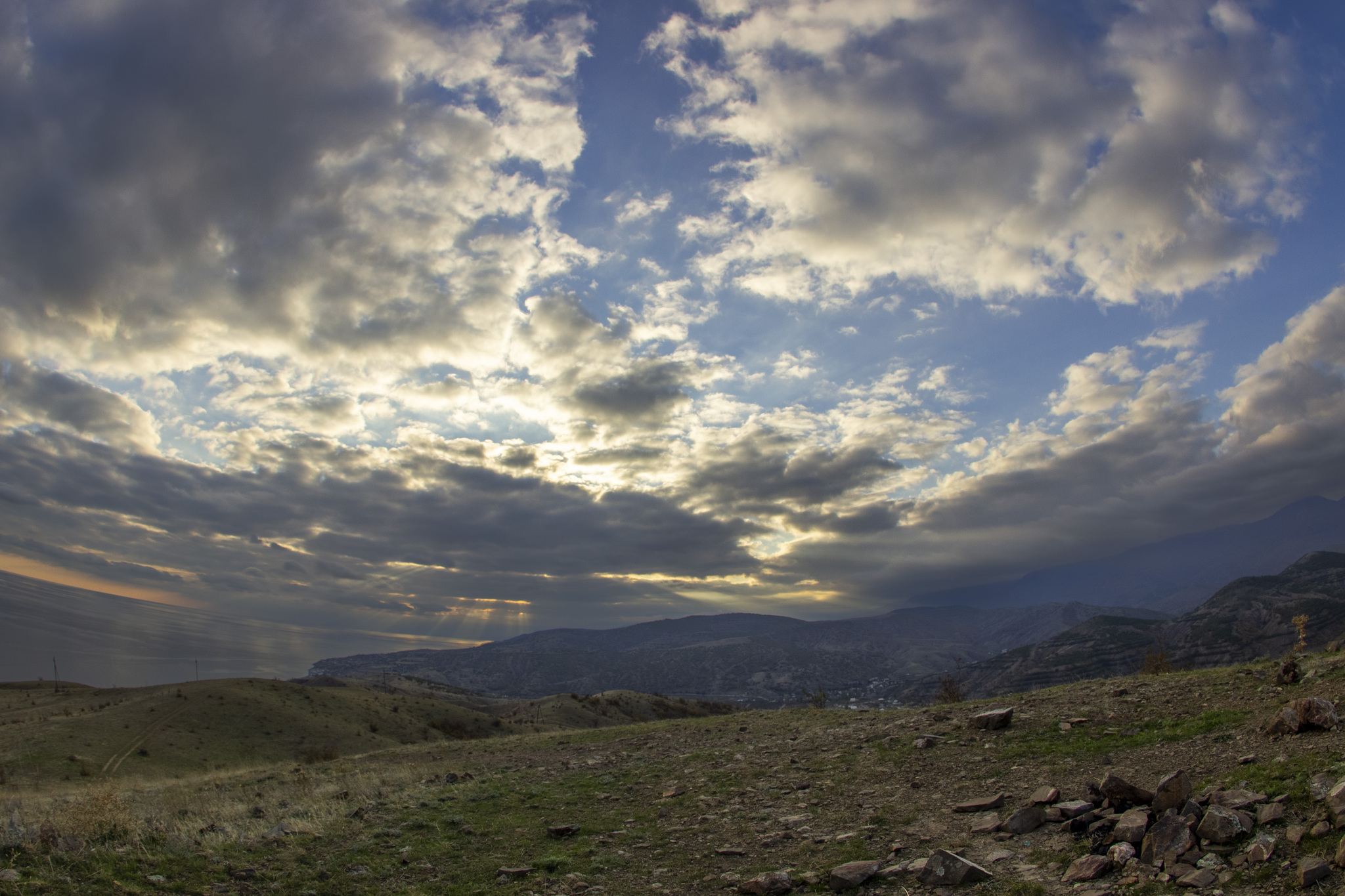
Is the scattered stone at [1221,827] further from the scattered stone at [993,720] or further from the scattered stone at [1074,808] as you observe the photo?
the scattered stone at [993,720]

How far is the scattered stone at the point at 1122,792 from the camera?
1077cm

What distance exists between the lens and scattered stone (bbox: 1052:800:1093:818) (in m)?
11.2

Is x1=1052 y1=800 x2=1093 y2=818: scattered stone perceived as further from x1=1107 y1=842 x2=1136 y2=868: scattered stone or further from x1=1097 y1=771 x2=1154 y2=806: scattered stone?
x1=1107 y1=842 x2=1136 y2=868: scattered stone

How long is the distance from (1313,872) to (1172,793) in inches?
112

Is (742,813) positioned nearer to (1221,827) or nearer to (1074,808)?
(1074,808)

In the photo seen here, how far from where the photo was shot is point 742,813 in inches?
626

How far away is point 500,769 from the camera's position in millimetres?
26453

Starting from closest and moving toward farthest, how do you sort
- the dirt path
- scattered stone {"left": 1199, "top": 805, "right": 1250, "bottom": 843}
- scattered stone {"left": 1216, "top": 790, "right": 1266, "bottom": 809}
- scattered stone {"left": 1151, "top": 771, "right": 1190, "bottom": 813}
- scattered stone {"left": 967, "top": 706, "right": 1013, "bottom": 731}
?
scattered stone {"left": 1199, "top": 805, "right": 1250, "bottom": 843} < scattered stone {"left": 1216, "top": 790, "right": 1266, "bottom": 809} < scattered stone {"left": 1151, "top": 771, "right": 1190, "bottom": 813} < scattered stone {"left": 967, "top": 706, "right": 1013, "bottom": 731} < the dirt path

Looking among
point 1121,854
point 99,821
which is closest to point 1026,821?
point 1121,854

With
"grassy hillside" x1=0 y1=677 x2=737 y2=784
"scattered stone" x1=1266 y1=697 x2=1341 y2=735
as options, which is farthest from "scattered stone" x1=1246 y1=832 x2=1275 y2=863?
"grassy hillside" x1=0 y1=677 x2=737 y2=784

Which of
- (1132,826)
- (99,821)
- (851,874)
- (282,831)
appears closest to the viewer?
(1132,826)

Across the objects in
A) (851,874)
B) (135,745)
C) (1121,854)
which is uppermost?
(1121,854)

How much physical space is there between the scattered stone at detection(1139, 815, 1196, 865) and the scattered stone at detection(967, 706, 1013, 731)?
9.64 meters

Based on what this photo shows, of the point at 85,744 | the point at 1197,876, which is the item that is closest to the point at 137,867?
the point at 1197,876
